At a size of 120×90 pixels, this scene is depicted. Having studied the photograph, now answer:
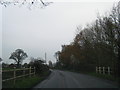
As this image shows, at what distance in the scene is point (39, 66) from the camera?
35375 mm

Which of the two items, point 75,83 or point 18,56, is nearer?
point 75,83

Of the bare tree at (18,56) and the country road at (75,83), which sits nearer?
the country road at (75,83)

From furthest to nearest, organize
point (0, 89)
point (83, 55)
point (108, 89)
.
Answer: point (83, 55), point (108, 89), point (0, 89)

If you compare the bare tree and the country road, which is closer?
the country road

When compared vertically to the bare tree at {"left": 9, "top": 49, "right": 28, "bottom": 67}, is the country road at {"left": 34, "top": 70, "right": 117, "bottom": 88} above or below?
below

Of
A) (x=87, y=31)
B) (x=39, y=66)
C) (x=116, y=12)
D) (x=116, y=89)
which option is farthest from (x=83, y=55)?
(x=116, y=89)

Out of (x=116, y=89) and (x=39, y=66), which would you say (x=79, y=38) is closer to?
(x=39, y=66)

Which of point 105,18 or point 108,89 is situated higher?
point 105,18

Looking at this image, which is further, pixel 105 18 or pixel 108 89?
pixel 105 18

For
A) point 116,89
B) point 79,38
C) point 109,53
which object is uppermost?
point 79,38

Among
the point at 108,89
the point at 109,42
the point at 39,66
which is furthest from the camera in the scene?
the point at 39,66

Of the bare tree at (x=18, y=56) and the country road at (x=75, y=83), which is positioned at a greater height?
the bare tree at (x=18, y=56)

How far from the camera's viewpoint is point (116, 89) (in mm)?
14297

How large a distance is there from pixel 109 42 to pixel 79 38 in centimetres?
2823
